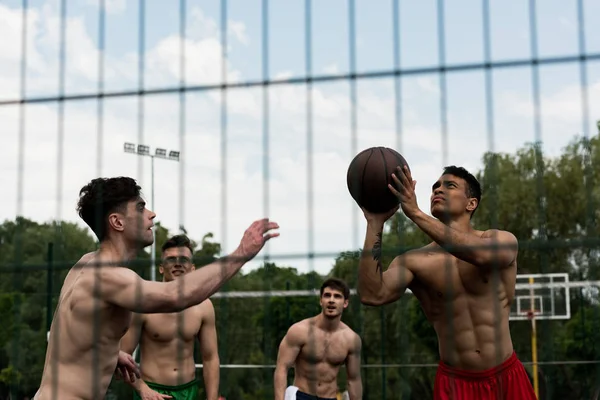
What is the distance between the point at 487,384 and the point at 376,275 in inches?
36.6

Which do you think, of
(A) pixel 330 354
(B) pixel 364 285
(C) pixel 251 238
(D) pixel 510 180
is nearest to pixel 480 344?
(B) pixel 364 285

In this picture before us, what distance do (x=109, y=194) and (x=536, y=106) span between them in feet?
6.11

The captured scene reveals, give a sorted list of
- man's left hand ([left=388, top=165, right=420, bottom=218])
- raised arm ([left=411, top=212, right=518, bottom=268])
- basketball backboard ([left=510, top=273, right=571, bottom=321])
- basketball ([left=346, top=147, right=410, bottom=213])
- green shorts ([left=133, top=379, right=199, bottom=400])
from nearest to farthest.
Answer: raised arm ([left=411, top=212, right=518, bottom=268]) → man's left hand ([left=388, top=165, right=420, bottom=218]) → basketball ([left=346, top=147, right=410, bottom=213]) → green shorts ([left=133, top=379, right=199, bottom=400]) → basketball backboard ([left=510, top=273, right=571, bottom=321])

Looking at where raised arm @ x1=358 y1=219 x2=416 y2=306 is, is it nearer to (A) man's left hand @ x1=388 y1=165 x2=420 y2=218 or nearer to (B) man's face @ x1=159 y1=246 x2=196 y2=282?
(A) man's left hand @ x1=388 y1=165 x2=420 y2=218

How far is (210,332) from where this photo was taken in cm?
632

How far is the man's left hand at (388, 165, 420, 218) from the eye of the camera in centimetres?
390

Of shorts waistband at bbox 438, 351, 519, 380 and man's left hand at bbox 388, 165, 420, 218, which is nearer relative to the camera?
man's left hand at bbox 388, 165, 420, 218

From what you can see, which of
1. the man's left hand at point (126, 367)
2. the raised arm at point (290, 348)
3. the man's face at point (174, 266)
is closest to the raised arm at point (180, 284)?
the man's left hand at point (126, 367)

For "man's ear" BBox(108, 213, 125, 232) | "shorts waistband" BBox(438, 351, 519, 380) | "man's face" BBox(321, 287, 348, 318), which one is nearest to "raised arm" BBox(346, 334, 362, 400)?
"man's face" BBox(321, 287, 348, 318)

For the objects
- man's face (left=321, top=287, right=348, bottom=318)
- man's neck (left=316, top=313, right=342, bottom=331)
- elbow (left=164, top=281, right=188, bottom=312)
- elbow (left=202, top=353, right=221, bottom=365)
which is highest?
man's face (left=321, top=287, right=348, bottom=318)

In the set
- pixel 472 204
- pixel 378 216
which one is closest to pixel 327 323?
pixel 472 204

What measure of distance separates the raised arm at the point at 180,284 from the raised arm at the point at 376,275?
82 centimetres

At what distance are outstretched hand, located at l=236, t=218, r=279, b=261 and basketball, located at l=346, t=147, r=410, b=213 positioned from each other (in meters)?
0.77

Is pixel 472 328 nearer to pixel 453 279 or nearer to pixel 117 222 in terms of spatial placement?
pixel 453 279
